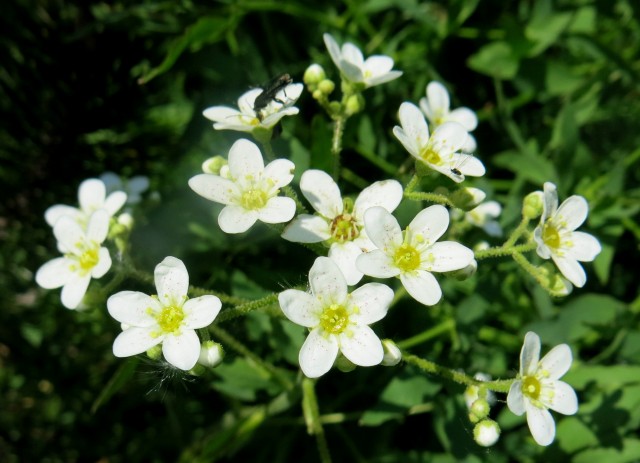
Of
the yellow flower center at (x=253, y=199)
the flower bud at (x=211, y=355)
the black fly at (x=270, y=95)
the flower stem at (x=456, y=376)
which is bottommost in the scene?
the flower stem at (x=456, y=376)

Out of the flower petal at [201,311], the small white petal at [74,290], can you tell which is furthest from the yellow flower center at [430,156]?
the small white petal at [74,290]

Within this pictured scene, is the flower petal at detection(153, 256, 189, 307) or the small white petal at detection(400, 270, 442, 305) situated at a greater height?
the flower petal at detection(153, 256, 189, 307)

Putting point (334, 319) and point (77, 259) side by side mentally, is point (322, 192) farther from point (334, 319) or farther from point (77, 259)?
point (77, 259)

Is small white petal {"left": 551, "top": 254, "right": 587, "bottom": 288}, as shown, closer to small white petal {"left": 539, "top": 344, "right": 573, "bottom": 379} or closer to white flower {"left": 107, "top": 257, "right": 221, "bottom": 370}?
small white petal {"left": 539, "top": 344, "right": 573, "bottom": 379}

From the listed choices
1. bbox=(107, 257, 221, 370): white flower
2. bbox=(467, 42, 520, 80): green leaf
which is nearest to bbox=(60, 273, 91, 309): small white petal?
bbox=(107, 257, 221, 370): white flower

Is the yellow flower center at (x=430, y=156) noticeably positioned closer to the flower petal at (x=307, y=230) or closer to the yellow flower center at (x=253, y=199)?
the flower petal at (x=307, y=230)

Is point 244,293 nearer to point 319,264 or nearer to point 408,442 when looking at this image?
point 319,264

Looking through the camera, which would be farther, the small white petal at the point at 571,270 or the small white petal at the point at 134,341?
the small white petal at the point at 571,270
